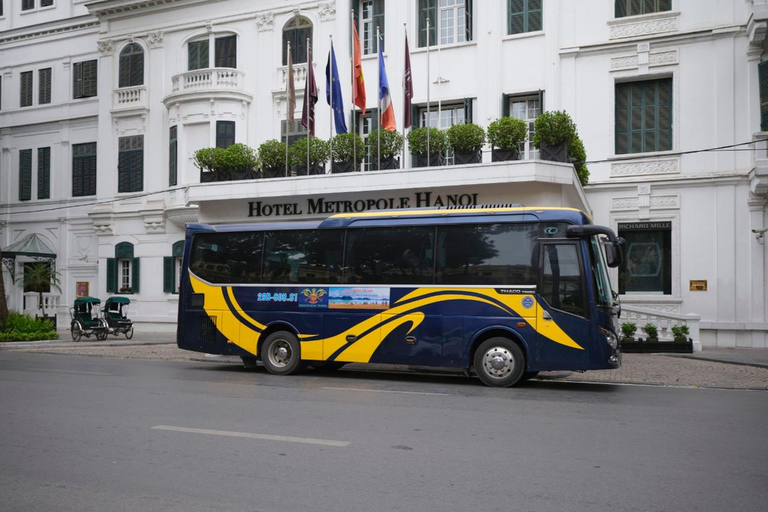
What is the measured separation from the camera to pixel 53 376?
46.8 feet

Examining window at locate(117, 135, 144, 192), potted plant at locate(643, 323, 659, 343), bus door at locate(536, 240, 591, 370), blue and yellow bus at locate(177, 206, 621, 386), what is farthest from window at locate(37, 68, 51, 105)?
bus door at locate(536, 240, 591, 370)

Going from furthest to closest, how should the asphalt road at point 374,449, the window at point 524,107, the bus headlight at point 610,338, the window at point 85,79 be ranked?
1. the window at point 85,79
2. the window at point 524,107
3. the bus headlight at point 610,338
4. the asphalt road at point 374,449

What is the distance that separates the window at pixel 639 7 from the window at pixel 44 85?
2464 cm

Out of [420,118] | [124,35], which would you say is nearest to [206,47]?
[124,35]

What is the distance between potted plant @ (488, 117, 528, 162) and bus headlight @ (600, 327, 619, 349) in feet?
21.4

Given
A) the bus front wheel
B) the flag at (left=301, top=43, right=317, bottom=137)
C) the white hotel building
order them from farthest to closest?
the white hotel building
the flag at (left=301, top=43, right=317, bottom=137)
the bus front wheel

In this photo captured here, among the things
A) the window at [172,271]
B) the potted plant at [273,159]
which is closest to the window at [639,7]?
the potted plant at [273,159]

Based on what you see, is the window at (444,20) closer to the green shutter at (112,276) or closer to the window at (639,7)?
the window at (639,7)

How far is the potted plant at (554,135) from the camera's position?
18.2 m

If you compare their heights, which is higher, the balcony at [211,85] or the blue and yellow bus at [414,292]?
the balcony at [211,85]

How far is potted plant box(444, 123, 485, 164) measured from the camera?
1889cm

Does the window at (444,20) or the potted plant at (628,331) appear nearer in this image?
the potted plant at (628,331)

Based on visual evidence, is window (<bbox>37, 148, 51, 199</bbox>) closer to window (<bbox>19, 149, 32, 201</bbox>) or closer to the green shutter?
window (<bbox>19, 149, 32, 201</bbox>)

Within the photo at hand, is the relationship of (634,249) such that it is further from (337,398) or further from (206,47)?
(206,47)
